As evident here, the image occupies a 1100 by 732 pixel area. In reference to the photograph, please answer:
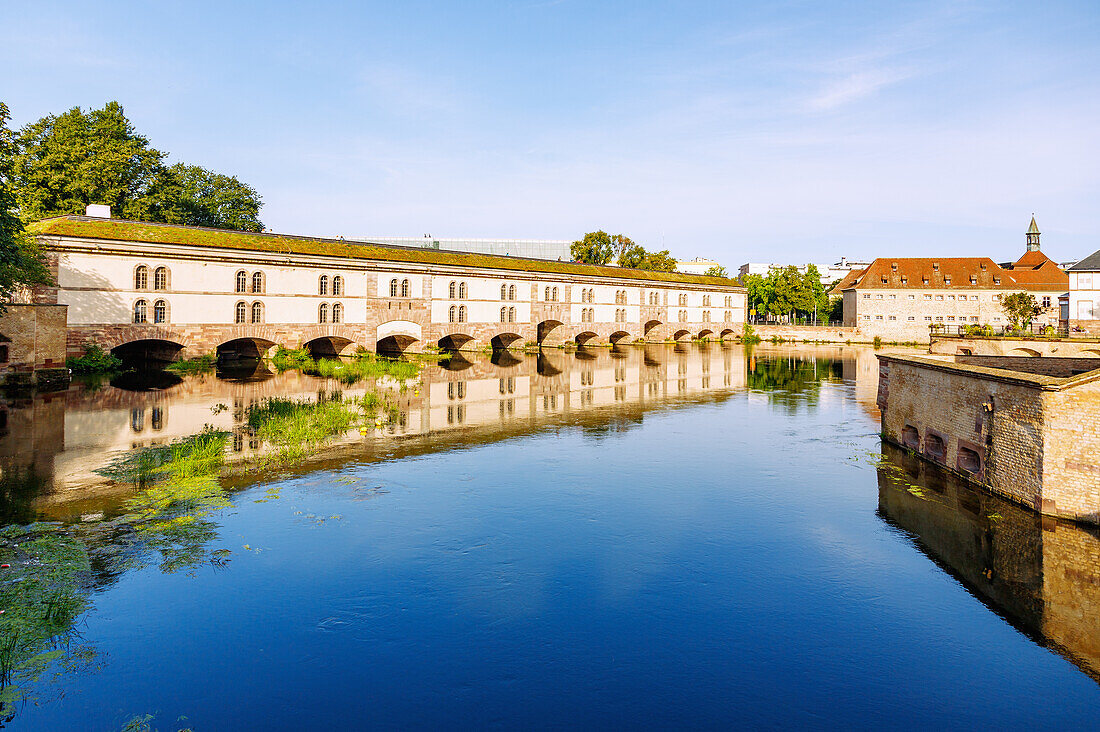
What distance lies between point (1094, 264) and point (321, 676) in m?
66.4

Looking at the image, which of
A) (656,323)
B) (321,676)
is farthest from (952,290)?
(321,676)

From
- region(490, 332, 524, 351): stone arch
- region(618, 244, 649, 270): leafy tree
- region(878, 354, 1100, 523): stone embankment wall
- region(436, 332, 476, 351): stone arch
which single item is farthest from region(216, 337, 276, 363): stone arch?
region(618, 244, 649, 270): leafy tree

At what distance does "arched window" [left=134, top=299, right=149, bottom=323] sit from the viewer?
132 ft

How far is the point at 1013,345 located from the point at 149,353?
176 ft

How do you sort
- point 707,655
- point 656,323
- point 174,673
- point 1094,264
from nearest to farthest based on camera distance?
point 174,673
point 707,655
point 1094,264
point 656,323

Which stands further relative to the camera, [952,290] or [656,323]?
[952,290]

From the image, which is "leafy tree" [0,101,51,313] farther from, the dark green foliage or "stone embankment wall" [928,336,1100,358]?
"stone embankment wall" [928,336,1100,358]

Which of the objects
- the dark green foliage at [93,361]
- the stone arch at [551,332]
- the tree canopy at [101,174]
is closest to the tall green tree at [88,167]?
the tree canopy at [101,174]

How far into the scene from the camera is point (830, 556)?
1351cm

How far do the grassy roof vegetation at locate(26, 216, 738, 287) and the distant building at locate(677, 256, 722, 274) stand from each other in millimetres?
91015

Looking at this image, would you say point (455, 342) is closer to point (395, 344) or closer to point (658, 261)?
point (395, 344)

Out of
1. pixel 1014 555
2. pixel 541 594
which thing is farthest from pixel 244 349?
pixel 1014 555

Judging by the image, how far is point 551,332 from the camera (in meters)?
70.4

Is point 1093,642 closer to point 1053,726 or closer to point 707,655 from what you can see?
point 1053,726
